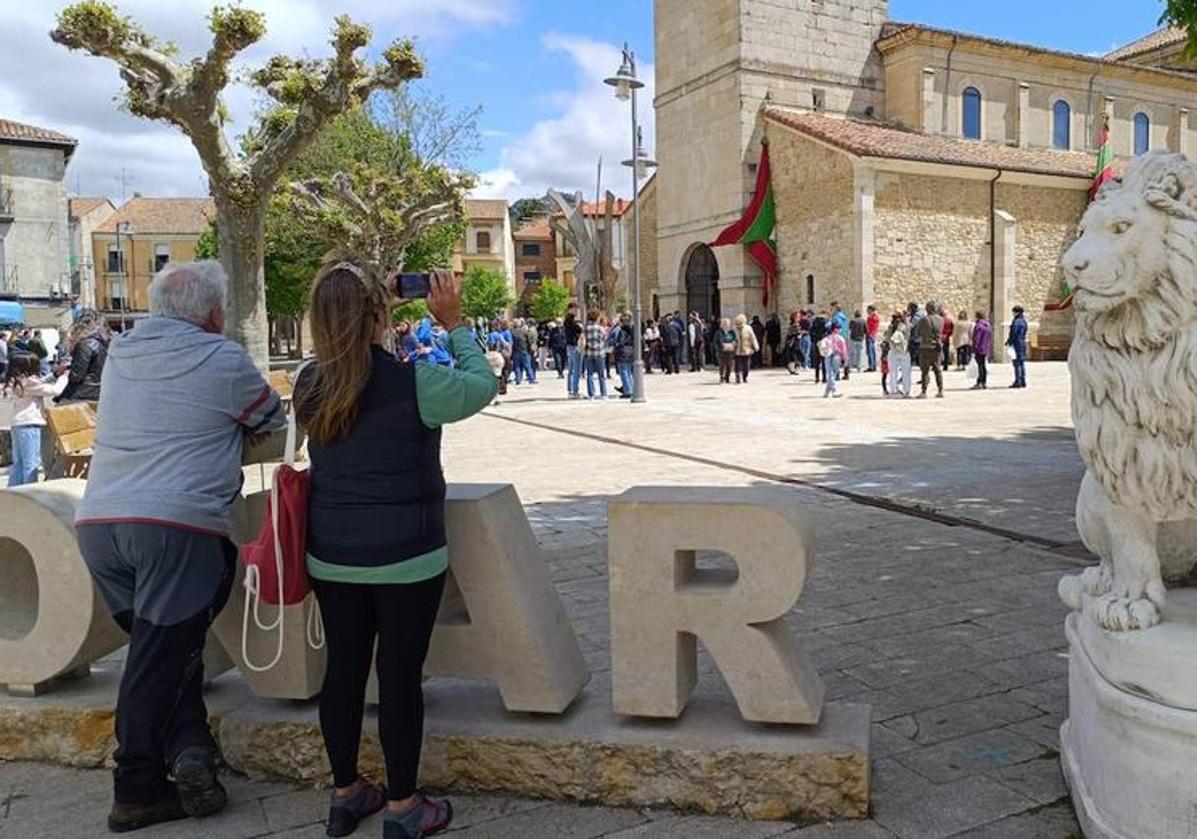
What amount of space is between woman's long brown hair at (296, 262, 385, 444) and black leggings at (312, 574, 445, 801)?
490 millimetres

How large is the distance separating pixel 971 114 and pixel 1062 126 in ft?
15.3

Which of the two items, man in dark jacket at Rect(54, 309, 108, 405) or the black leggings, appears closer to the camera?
the black leggings

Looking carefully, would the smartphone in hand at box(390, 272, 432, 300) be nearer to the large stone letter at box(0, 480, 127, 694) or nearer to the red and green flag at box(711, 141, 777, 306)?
the large stone letter at box(0, 480, 127, 694)

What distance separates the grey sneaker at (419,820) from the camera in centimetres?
279

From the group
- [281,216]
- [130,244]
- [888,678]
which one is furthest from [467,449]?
[130,244]

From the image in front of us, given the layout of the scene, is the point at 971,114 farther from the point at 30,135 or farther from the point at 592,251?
the point at 30,135

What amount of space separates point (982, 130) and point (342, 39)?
A: 26278 millimetres

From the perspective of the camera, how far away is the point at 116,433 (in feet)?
10.0

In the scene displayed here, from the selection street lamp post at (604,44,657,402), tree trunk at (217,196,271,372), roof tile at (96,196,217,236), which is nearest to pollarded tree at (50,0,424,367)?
tree trunk at (217,196,271,372)

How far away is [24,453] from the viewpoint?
8.70m

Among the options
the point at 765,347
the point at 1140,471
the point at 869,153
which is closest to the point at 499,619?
the point at 1140,471

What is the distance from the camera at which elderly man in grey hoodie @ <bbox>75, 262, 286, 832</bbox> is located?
297 cm

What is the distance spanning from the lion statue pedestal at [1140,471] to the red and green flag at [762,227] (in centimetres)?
2784

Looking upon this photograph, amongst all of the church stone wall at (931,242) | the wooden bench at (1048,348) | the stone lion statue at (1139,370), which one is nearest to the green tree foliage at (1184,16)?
the stone lion statue at (1139,370)
